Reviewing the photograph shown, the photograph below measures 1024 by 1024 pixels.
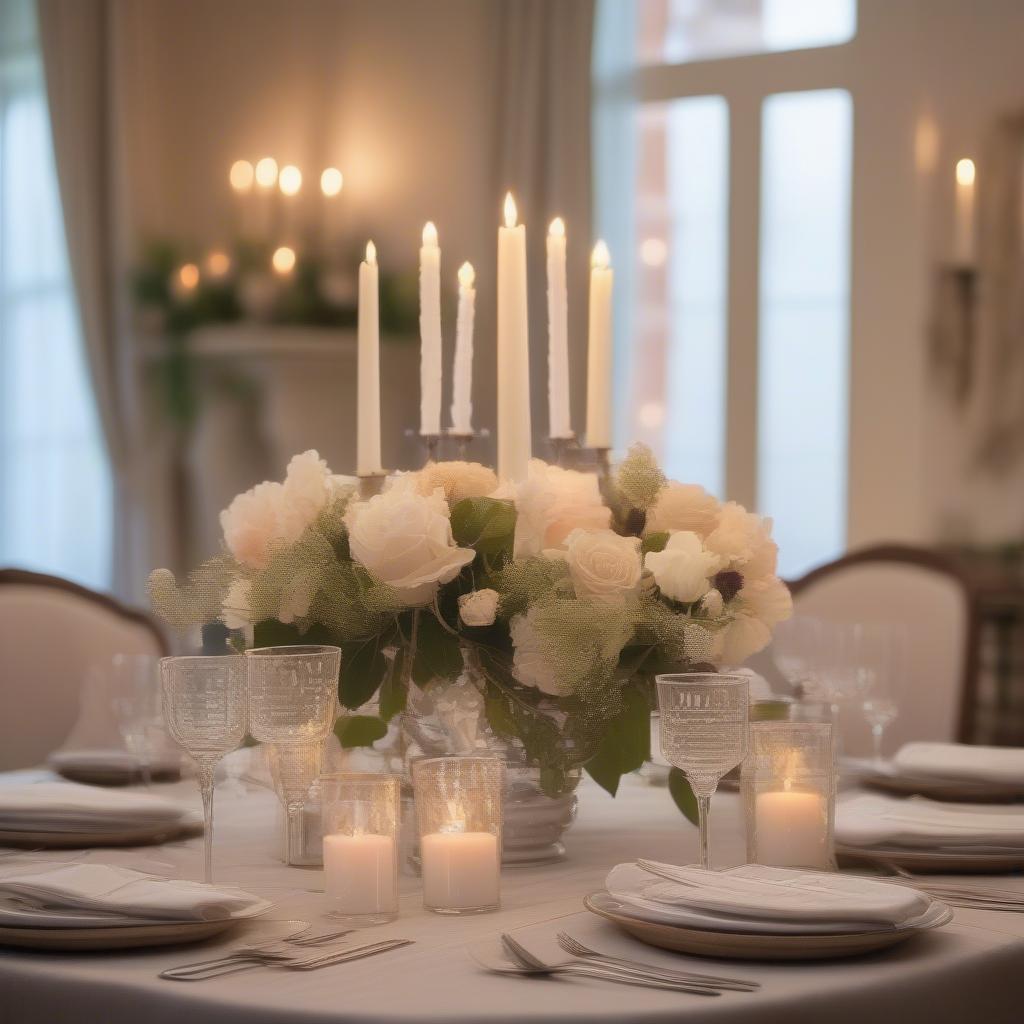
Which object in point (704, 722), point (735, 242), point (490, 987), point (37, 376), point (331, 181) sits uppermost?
point (331, 181)

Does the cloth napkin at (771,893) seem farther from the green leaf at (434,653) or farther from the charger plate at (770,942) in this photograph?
the green leaf at (434,653)

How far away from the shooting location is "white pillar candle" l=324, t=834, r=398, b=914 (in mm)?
1191

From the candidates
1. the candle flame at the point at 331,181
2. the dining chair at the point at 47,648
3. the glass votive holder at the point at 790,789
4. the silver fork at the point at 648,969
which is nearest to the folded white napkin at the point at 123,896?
the silver fork at the point at 648,969

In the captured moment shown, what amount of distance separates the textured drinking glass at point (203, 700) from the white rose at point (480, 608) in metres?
0.20

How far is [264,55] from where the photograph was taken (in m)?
5.07

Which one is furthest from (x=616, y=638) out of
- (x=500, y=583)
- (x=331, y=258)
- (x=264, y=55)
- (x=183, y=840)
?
(x=264, y=55)

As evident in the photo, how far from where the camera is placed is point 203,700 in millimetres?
1254

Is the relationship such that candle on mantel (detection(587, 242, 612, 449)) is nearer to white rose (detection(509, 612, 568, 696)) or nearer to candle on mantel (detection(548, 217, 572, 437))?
candle on mantel (detection(548, 217, 572, 437))

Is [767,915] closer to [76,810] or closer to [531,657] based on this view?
[531,657]

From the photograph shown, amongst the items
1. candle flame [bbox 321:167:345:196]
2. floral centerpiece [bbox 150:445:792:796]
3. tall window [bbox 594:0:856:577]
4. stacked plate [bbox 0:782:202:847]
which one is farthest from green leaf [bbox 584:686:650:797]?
candle flame [bbox 321:167:345:196]

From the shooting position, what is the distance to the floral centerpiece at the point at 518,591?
1334mm

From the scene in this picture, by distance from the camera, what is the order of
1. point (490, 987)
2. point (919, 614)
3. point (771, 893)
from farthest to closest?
point (919, 614) → point (771, 893) → point (490, 987)

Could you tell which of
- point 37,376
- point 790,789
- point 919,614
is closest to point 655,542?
point 790,789

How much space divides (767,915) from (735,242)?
3637 millimetres
